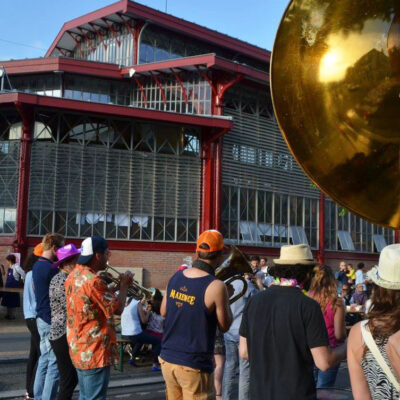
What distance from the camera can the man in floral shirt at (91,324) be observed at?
3.93 meters

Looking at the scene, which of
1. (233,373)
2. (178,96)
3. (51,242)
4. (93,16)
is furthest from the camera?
Answer: (93,16)

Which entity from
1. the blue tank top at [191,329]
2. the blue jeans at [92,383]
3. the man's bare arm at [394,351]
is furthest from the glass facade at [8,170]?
the man's bare arm at [394,351]

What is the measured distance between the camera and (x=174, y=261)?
19.3 m

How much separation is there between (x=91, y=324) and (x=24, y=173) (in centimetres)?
1501

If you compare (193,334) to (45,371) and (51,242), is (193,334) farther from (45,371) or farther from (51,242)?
(51,242)

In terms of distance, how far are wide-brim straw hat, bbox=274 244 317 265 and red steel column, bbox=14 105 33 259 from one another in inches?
607

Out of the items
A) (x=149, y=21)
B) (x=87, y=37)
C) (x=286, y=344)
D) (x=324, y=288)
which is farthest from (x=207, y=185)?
(x=286, y=344)

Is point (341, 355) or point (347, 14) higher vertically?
point (347, 14)

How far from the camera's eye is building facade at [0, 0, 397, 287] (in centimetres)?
1836

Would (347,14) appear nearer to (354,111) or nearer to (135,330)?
(354,111)

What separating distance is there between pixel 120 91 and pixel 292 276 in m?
19.5

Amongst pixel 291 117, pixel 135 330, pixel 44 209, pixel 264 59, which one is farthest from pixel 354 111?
pixel 264 59

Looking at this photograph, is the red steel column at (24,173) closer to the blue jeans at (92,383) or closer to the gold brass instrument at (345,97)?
the blue jeans at (92,383)

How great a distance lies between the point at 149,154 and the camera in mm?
19500
